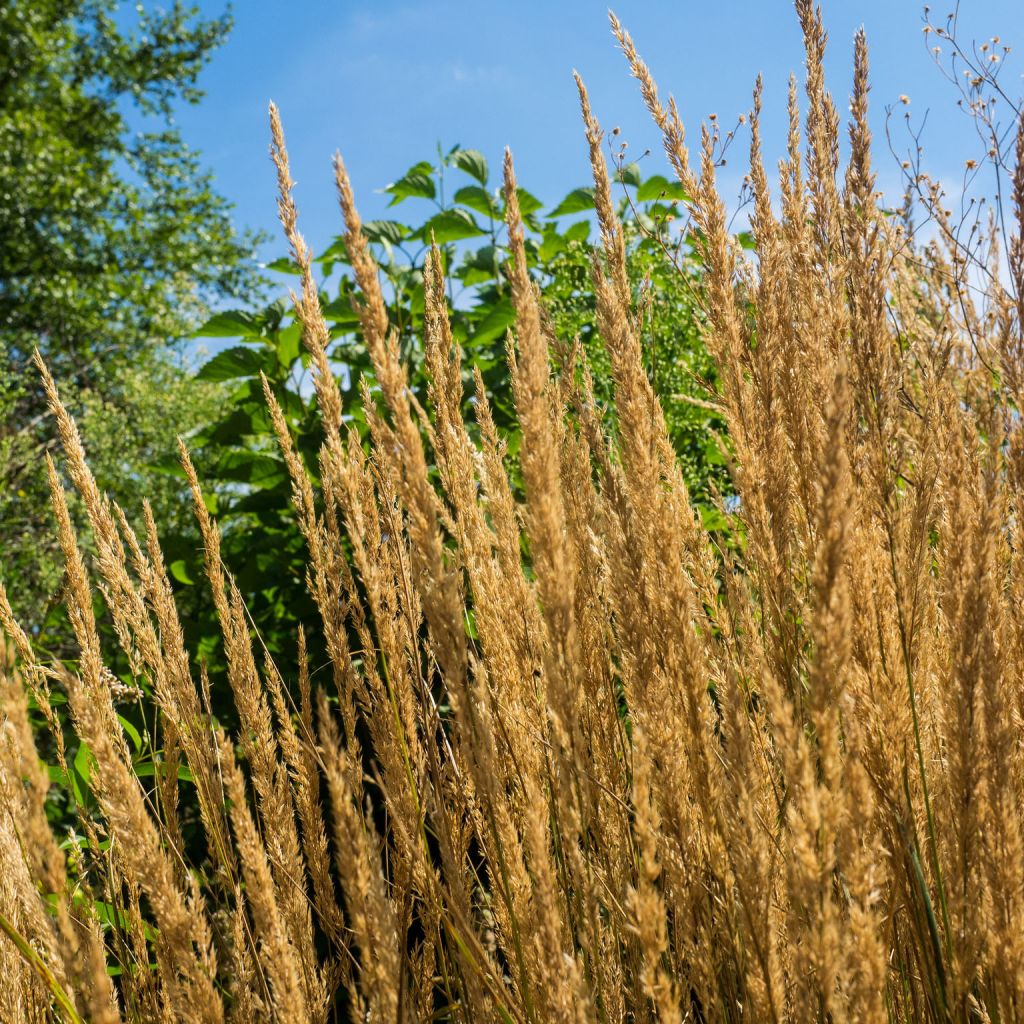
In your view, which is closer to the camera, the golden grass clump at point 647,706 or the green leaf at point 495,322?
the golden grass clump at point 647,706

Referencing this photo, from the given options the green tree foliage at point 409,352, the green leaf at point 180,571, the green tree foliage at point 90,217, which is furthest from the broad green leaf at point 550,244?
the green tree foliage at point 90,217

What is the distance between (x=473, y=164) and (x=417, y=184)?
0.83ft

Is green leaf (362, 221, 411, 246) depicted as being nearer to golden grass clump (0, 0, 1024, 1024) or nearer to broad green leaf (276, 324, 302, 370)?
broad green leaf (276, 324, 302, 370)

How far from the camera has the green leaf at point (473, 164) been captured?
3.52 m

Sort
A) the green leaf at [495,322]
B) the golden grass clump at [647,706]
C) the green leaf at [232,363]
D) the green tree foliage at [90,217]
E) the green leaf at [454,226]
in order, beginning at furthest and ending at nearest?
the green tree foliage at [90,217] < the green leaf at [454,226] < the green leaf at [232,363] < the green leaf at [495,322] < the golden grass clump at [647,706]

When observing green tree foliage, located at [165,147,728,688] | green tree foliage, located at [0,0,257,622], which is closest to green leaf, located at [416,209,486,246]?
green tree foliage, located at [165,147,728,688]

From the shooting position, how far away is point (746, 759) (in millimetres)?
1109

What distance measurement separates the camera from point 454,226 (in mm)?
3496

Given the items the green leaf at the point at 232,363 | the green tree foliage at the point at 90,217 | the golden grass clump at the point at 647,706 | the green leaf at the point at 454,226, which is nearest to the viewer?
the golden grass clump at the point at 647,706

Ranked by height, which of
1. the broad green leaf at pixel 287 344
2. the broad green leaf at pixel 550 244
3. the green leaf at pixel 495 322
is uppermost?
the broad green leaf at pixel 550 244

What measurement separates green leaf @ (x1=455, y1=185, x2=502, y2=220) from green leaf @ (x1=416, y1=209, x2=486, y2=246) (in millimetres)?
40

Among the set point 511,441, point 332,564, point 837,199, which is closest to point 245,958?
point 332,564

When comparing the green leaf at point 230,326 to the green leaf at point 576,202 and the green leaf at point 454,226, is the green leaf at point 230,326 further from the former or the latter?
the green leaf at point 576,202

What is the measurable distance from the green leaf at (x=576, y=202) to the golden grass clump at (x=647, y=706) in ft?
5.84
